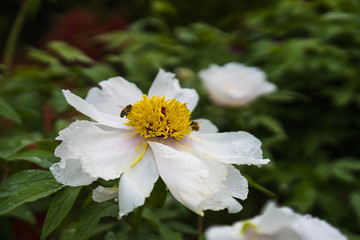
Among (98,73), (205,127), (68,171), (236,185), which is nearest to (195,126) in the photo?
(205,127)

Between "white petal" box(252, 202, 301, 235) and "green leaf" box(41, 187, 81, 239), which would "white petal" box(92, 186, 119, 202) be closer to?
"green leaf" box(41, 187, 81, 239)

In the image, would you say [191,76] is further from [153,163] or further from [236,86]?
[153,163]

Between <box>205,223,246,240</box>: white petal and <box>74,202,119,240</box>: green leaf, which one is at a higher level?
<box>205,223,246,240</box>: white petal

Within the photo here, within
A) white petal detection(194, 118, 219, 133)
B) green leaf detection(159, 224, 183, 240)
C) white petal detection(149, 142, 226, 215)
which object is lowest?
green leaf detection(159, 224, 183, 240)

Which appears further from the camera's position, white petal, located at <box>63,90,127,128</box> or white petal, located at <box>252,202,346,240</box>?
white petal, located at <box>63,90,127,128</box>

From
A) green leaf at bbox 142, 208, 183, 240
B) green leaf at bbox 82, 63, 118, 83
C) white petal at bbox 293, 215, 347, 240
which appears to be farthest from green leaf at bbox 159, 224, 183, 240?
green leaf at bbox 82, 63, 118, 83

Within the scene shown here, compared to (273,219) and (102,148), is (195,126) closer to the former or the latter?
(102,148)

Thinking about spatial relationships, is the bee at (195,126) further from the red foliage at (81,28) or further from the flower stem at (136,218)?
the red foliage at (81,28)
